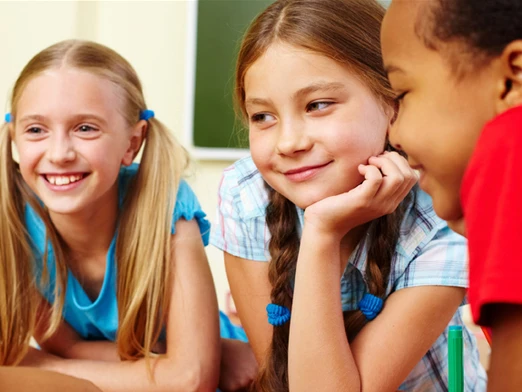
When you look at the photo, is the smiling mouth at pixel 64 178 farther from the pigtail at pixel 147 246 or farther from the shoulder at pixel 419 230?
the shoulder at pixel 419 230

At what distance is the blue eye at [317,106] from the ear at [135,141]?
0.59 meters

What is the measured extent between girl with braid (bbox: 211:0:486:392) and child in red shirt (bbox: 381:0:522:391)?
37 centimetres

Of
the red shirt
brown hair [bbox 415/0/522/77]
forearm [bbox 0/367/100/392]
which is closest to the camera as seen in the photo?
the red shirt

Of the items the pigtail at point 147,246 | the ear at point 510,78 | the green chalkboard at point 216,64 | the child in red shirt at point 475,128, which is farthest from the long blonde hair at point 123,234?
the green chalkboard at point 216,64

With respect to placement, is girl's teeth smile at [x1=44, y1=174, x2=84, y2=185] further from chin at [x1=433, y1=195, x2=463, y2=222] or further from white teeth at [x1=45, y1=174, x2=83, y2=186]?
chin at [x1=433, y1=195, x2=463, y2=222]

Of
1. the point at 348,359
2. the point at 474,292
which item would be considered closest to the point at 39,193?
the point at 348,359

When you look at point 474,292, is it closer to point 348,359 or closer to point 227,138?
point 348,359

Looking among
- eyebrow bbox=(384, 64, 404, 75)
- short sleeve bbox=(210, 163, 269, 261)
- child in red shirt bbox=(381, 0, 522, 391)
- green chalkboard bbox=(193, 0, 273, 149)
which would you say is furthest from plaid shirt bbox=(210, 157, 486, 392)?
green chalkboard bbox=(193, 0, 273, 149)

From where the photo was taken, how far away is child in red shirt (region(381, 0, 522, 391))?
559mm

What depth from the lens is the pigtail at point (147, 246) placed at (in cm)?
156

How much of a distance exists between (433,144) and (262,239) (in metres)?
0.71

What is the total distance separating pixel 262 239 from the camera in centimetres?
138

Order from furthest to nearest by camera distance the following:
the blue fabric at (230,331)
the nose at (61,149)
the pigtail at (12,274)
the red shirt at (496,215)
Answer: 1. the blue fabric at (230,331)
2. the pigtail at (12,274)
3. the nose at (61,149)
4. the red shirt at (496,215)

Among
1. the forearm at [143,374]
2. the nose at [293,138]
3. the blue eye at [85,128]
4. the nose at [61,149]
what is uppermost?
the nose at [293,138]
